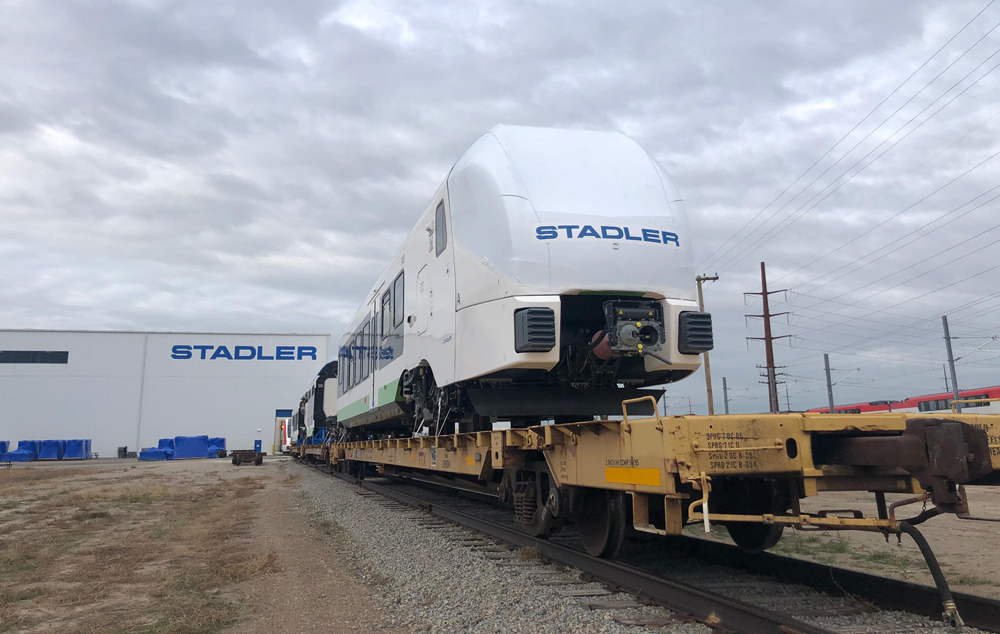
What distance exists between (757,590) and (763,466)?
55.7 inches

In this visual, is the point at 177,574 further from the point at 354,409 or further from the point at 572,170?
the point at 354,409

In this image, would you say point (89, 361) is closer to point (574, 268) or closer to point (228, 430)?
point (228, 430)

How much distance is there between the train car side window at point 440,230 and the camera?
6.97 metres

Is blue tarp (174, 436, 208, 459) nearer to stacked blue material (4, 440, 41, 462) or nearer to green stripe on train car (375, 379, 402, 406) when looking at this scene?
stacked blue material (4, 440, 41, 462)

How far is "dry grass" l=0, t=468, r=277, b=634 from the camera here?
4.77 m

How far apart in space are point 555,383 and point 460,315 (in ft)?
3.60

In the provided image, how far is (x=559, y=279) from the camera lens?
558 cm

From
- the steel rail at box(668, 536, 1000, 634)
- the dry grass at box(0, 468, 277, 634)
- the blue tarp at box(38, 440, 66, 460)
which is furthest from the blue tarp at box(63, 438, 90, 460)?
the steel rail at box(668, 536, 1000, 634)

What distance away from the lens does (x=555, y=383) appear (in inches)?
249

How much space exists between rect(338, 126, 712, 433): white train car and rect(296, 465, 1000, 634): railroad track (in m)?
1.42

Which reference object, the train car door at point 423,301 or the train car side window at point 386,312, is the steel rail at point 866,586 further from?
the train car side window at point 386,312

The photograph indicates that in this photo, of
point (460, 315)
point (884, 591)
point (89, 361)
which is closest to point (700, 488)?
point (884, 591)

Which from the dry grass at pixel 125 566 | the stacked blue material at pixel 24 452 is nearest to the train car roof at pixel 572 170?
the dry grass at pixel 125 566

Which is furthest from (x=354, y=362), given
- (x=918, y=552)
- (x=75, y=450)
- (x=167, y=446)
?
(x=75, y=450)
